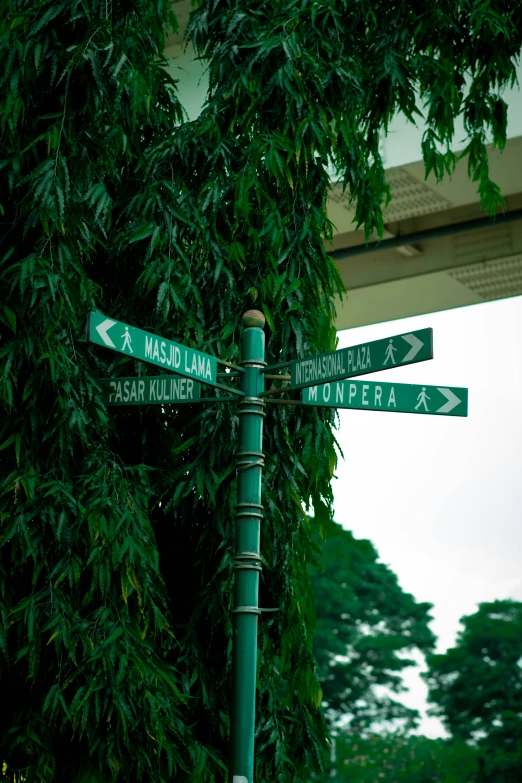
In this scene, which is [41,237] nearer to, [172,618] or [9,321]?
[9,321]

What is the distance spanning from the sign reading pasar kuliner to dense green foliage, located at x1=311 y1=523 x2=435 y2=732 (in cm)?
4753

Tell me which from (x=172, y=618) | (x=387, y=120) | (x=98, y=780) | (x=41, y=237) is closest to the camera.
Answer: (x=98, y=780)

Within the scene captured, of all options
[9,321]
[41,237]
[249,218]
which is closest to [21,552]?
[9,321]

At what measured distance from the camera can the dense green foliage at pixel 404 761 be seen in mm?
42375

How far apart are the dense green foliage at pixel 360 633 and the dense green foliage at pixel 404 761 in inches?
110

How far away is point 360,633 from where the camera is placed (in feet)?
188

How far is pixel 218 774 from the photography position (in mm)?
5738

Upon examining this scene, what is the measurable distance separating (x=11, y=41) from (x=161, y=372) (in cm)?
170

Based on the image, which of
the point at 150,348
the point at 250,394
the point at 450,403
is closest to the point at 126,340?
the point at 150,348

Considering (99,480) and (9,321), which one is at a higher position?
(9,321)

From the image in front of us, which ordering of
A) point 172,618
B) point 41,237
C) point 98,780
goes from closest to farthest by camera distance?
→ point 98,780
point 41,237
point 172,618

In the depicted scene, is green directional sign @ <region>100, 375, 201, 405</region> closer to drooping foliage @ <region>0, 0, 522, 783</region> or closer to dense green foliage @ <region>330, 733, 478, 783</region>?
drooping foliage @ <region>0, 0, 522, 783</region>

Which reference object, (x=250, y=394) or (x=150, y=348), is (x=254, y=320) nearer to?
(x=250, y=394)

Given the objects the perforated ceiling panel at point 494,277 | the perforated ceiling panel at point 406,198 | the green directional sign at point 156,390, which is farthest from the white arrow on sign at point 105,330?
the perforated ceiling panel at point 494,277
